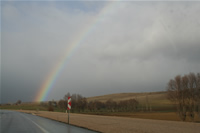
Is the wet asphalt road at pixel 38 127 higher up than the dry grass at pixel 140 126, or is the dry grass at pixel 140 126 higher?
the wet asphalt road at pixel 38 127

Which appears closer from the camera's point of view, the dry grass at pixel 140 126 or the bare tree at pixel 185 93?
the dry grass at pixel 140 126

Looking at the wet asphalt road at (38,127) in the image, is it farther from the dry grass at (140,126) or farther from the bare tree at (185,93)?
the bare tree at (185,93)

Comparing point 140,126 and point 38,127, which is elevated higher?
point 38,127

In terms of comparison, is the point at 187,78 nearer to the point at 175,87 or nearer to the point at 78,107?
the point at 175,87

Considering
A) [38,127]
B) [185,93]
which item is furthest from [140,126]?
[185,93]

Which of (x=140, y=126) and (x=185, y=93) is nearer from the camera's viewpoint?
(x=140, y=126)

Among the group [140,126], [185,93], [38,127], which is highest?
[185,93]

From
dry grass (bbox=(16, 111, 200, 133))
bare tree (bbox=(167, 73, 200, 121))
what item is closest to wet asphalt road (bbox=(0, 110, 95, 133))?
dry grass (bbox=(16, 111, 200, 133))

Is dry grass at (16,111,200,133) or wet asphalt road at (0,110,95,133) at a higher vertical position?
wet asphalt road at (0,110,95,133)

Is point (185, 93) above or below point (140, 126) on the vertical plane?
above

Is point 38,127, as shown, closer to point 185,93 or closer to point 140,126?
point 140,126

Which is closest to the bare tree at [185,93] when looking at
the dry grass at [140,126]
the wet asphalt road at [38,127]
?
the dry grass at [140,126]

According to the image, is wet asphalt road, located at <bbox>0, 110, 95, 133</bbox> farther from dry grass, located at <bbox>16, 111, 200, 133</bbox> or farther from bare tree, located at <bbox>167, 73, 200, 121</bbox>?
bare tree, located at <bbox>167, 73, 200, 121</bbox>

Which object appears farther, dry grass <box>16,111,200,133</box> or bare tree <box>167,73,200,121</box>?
bare tree <box>167,73,200,121</box>
